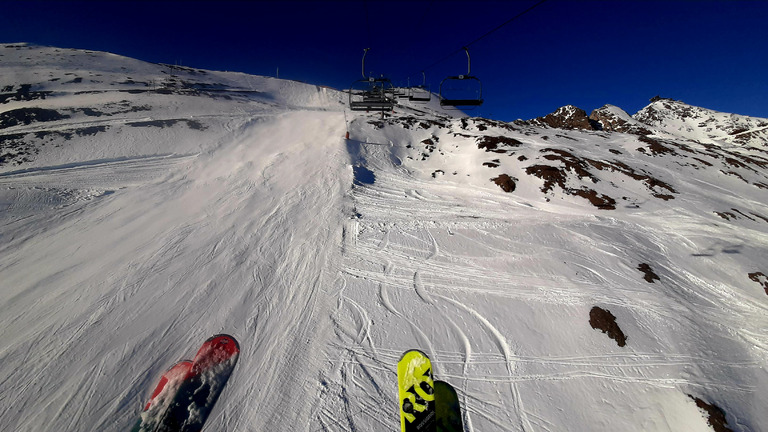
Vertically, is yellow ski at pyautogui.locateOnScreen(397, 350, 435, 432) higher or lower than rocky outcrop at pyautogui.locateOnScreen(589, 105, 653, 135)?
lower

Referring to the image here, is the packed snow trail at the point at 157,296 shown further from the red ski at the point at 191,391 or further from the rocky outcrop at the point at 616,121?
the rocky outcrop at the point at 616,121

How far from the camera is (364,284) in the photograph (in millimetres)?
8078

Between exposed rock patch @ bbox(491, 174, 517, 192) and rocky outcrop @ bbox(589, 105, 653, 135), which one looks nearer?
exposed rock patch @ bbox(491, 174, 517, 192)

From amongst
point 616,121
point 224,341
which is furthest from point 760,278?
point 616,121

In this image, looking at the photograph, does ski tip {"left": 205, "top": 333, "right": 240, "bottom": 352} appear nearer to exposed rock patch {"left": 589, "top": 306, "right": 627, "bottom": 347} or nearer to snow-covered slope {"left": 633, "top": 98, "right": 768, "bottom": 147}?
exposed rock patch {"left": 589, "top": 306, "right": 627, "bottom": 347}

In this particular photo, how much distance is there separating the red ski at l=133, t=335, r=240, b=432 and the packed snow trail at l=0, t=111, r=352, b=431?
22 cm

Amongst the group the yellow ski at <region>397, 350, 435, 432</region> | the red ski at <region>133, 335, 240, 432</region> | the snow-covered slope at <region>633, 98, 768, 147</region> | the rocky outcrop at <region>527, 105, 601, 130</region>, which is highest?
the snow-covered slope at <region>633, 98, 768, 147</region>

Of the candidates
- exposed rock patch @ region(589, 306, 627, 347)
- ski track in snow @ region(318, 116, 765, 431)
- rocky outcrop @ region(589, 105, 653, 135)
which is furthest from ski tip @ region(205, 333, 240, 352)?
rocky outcrop @ region(589, 105, 653, 135)

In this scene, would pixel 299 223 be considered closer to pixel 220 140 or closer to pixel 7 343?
pixel 7 343

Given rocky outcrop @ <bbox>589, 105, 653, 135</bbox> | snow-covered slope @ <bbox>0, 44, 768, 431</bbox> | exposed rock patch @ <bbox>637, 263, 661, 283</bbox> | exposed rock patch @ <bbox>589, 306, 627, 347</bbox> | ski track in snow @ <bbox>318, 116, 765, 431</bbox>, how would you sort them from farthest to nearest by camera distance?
rocky outcrop @ <bbox>589, 105, 653, 135</bbox> < exposed rock patch @ <bbox>637, 263, 661, 283</bbox> < exposed rock patch @ <bbox>589, 306, 627, 347</bbox> < ski track in snow @ <bbox>318, 116, 765, 431</bbox> < snow-covered slope @ <bbox>0, 44, 768, 431</bbox>

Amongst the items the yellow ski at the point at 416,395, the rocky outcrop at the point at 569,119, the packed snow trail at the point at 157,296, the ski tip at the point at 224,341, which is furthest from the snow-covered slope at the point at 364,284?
the rocky outcrop at the point at 569,119

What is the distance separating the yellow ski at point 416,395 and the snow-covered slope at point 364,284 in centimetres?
200

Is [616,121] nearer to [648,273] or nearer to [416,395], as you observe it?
[648,273]

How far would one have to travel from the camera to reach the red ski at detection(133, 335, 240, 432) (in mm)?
4680
